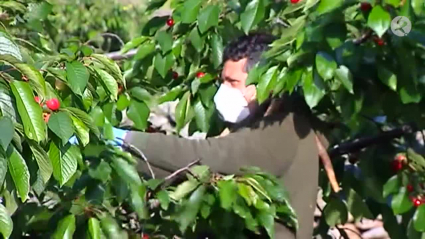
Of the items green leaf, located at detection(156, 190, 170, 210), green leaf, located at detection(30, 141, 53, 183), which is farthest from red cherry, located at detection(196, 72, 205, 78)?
Result: green leaf, located at detection(30, 141, 53, 183)

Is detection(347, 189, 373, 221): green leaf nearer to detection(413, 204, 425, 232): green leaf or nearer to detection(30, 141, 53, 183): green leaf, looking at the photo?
detection(413, 204, 425, 232): green leaf

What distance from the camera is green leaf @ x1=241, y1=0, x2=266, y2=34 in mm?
2832

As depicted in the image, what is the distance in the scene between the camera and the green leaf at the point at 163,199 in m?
2.50

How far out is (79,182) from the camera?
8.20 ft

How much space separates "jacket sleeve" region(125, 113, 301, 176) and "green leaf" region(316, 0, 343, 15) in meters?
0.46

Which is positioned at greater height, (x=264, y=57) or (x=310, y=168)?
(x=264, y=57)

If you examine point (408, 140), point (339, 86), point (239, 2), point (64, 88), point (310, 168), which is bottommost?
point (408, 140)

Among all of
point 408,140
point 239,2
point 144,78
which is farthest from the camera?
point 408,140

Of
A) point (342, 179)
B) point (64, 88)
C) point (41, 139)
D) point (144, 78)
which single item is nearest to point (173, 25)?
point (144, 78)

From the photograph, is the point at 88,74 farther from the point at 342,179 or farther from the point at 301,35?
the point at 342,179

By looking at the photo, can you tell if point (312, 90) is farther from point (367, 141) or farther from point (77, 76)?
point (367, 141)

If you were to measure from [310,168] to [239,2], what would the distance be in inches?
24.7

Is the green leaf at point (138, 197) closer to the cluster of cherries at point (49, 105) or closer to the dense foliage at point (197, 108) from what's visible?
the dense foliage at point (197, 108)

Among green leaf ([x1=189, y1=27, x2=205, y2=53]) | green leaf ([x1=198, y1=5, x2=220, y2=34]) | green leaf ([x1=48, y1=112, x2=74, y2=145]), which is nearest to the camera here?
green leaf ([x1=48, y1=112, x2=74, y2=145])
